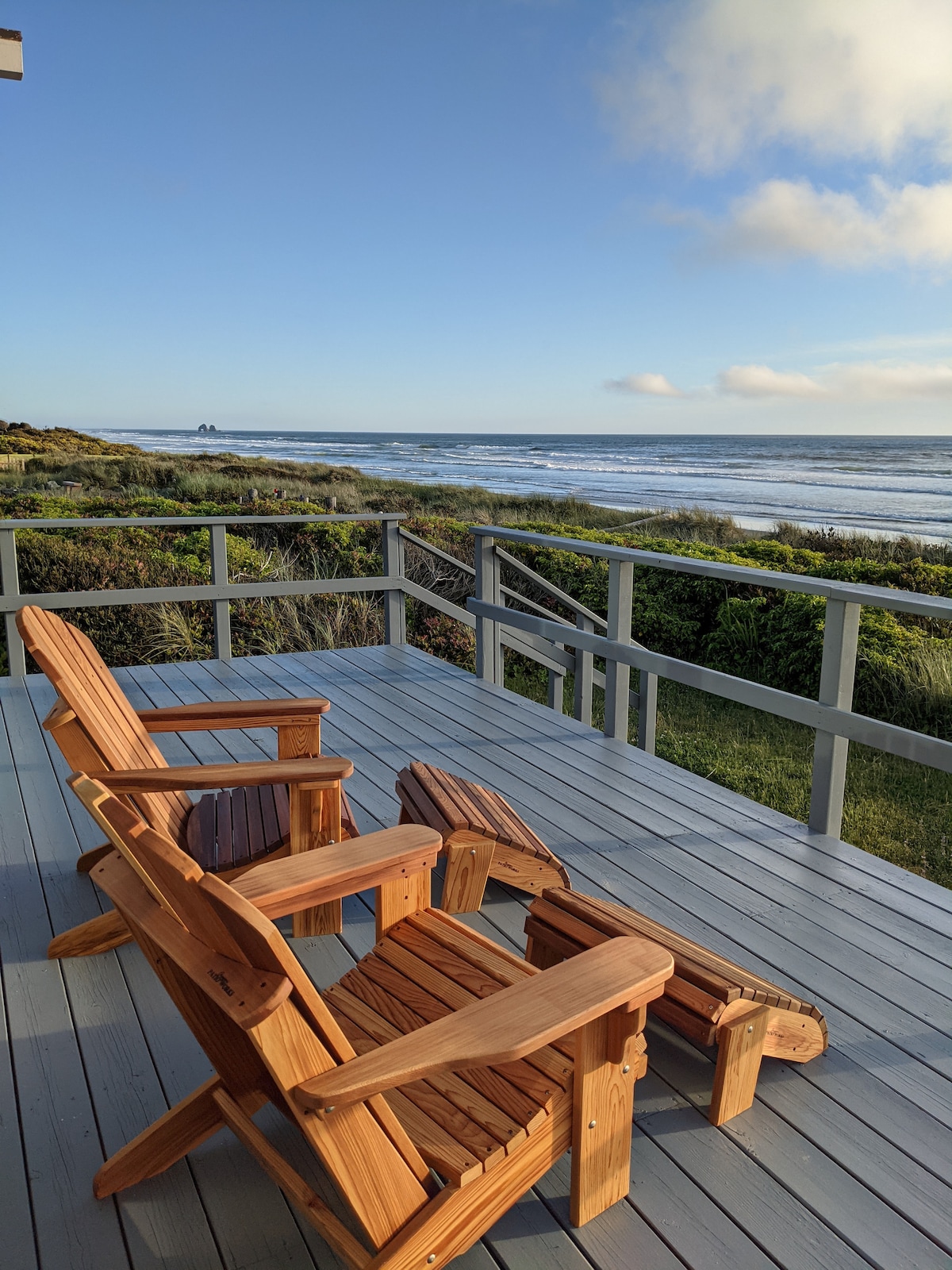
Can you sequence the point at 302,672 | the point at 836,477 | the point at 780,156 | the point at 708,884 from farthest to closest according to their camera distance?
the point at 836,477 < the point at 780,156 < the point at 302,672 < the point at 708,884

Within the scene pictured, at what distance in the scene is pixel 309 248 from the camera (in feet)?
88.6

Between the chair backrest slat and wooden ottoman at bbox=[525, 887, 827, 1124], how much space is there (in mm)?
1006

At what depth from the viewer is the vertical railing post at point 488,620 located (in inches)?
203

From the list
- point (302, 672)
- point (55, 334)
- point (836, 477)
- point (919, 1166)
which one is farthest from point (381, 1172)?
point (836, 477)

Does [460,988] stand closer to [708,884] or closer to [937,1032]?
[937,1032]

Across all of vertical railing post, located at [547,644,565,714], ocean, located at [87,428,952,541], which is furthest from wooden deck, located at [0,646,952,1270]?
ocean, located at [87,428,952,541]

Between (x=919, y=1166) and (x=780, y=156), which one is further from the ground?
(x=780, y=156)

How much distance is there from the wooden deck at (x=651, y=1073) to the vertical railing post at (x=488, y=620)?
1600 mm

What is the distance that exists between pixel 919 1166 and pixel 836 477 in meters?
40.6

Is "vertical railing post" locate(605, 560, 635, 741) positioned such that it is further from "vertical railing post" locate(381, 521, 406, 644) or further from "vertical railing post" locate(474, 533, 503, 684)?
"vertical railing post" locate(381, 521, 406, 644)

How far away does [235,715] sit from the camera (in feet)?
8.91

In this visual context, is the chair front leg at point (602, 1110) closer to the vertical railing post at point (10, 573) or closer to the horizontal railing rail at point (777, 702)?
the horizontal railing rail at point (777, 702)

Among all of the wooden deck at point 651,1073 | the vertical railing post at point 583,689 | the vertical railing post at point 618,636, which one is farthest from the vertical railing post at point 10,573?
the vertical railing post at point 618,636

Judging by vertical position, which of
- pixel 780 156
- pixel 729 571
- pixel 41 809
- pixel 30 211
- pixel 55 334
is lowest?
pixel 41 809
